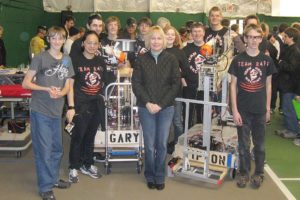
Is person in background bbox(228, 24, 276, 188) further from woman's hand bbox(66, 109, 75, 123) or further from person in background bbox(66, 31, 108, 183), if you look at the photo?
woman's hand bbox(66, 109, 75, 123)

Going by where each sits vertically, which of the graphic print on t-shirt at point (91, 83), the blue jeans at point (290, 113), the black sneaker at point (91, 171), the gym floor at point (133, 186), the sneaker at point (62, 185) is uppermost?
the graphic print on t-shirt at point (91, 83)

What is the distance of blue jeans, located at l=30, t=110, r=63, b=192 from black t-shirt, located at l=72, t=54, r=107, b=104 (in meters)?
0.47

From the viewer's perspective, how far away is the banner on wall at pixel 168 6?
1293 centimetres

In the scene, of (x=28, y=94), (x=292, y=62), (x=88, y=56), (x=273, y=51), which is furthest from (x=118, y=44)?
(x=273, y=51)

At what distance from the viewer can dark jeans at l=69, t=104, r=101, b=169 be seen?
4.16m

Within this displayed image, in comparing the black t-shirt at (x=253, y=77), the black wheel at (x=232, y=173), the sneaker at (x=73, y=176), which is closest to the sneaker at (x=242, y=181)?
the black wheel at (x=232, y=173)

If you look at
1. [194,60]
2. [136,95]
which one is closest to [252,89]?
[136,95]

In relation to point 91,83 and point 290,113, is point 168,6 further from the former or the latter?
point 91,83

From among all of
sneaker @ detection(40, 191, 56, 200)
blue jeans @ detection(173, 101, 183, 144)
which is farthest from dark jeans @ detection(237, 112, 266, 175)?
sneaker @ detection(40, 191, 56, 200)

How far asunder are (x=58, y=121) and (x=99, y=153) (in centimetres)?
150

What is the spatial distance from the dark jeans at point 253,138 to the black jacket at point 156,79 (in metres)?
0.78

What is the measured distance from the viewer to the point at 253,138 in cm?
416

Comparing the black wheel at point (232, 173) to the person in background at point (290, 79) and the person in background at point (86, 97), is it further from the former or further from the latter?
the person in background at point (290, 79)

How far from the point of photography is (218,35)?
555 cm
